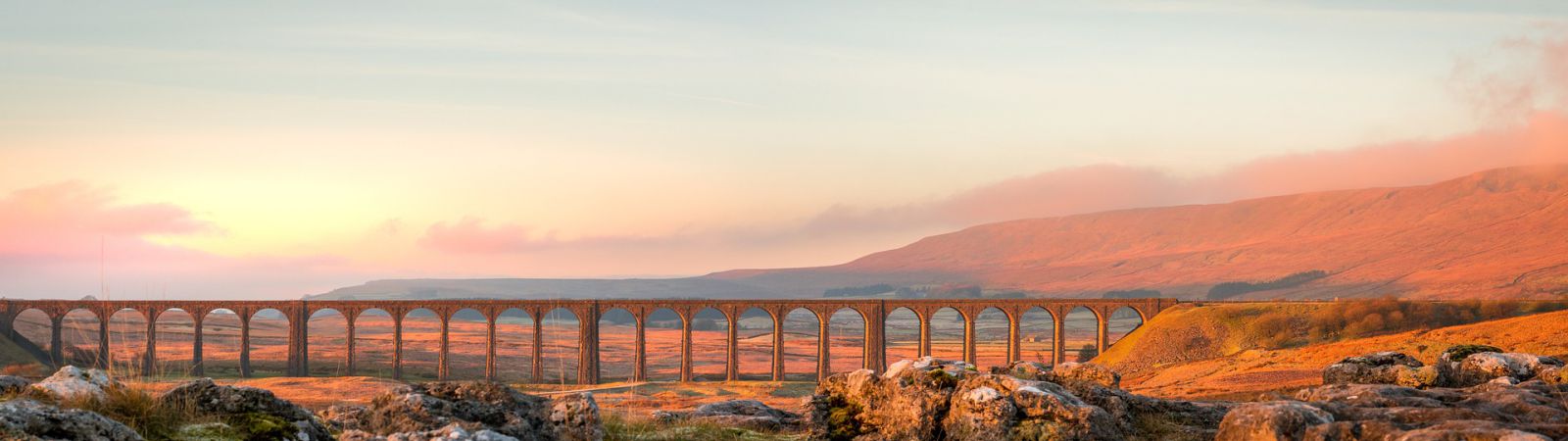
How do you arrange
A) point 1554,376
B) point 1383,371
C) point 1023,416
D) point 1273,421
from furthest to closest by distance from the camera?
point 1383,371
point 1554,376
point 1023,416
point 1273,421

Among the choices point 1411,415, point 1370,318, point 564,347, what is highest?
point 1411,415

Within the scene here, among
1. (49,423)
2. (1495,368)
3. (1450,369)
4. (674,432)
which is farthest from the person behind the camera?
(1450,369)

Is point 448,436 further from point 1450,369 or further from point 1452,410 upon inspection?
point 1450,369

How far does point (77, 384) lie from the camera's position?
380 inches

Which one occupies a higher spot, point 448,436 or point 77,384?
point 77,384

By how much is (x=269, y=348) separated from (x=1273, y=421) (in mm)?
140317

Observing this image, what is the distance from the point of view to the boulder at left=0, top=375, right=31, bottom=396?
10.7 meters

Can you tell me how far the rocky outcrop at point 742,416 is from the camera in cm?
1696

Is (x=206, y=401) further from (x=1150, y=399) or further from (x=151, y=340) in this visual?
(x=151, y=340)

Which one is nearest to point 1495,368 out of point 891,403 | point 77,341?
point 891,403

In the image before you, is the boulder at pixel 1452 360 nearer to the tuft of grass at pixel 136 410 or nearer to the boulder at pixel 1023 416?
the boulder at pixel 1023 416

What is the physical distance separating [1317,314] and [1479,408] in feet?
241

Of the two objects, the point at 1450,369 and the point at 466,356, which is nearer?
the point at 1450,369

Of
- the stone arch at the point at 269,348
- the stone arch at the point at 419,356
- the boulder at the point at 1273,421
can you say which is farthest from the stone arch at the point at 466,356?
the boulder at the point at 1273,421
